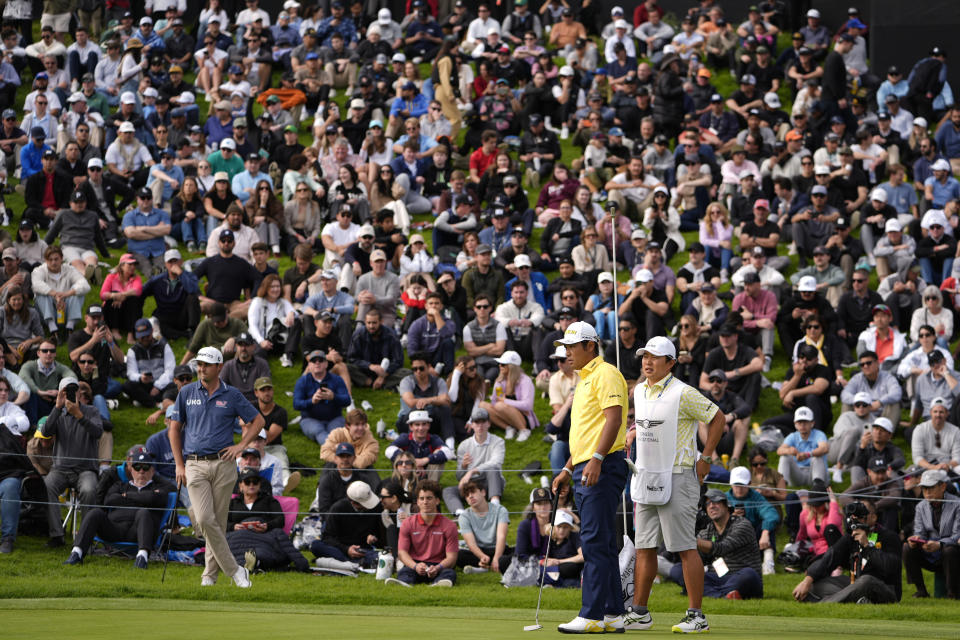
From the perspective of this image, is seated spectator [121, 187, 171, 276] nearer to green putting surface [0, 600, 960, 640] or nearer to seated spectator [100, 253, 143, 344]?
seated spectator [100, 253, 143, 344]

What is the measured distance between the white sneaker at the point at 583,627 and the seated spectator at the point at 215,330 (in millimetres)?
11404

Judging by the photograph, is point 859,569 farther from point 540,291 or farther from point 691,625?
point 540,291

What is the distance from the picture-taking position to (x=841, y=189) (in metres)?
24.3

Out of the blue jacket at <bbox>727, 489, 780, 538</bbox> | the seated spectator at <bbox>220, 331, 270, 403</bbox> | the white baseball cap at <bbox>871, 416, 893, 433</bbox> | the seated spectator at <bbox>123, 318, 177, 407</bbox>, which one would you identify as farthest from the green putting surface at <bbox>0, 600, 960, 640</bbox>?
the seated spectator at <bbox>123, 318, 177, 407</bbox>

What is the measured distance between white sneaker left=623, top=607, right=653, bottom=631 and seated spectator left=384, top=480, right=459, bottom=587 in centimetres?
551

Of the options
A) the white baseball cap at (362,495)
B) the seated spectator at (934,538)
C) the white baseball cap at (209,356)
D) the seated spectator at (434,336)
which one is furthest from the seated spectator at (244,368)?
the seated spectator at (934,538)

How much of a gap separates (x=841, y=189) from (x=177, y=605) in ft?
53.4

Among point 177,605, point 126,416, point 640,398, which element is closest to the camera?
point 640,398

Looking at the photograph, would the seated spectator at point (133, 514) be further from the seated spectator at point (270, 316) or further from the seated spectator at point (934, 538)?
the seated spectator at point (934, 538)

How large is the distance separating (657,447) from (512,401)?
9254 mm

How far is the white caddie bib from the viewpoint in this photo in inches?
372

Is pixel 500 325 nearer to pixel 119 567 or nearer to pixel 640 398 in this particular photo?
pixel 119 567

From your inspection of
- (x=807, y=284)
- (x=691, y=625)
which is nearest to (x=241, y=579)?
(x=691, y=625)

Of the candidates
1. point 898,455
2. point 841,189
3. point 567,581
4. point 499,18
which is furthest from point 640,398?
point 499,18
